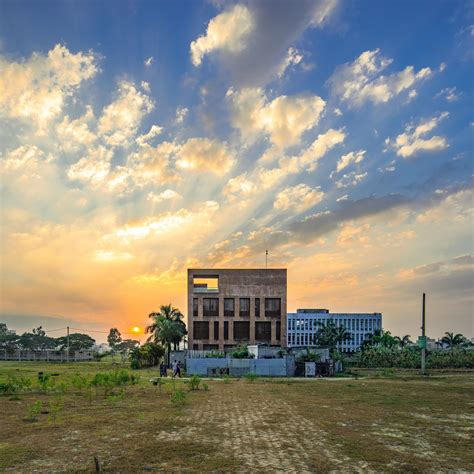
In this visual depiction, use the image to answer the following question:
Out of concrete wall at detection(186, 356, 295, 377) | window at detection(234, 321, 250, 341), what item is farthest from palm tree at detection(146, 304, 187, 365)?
concrete wall at detection(186, 356, 295, 377)

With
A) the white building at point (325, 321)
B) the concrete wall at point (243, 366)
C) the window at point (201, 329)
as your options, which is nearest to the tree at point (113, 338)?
the white building at point (325, 321)

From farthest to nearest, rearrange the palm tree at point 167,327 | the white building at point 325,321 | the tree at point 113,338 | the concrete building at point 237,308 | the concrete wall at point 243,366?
the tree at point 113,338, the white building at point 325,321, the concrete building at point 237,308, the palm tree at point 167,327, the concrete wall at point 243,366

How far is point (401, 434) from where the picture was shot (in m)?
15.5

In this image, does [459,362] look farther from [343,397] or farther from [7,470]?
[7,470]

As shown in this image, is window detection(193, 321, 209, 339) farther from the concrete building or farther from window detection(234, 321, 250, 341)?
window detection(234, 321, 250, 341)

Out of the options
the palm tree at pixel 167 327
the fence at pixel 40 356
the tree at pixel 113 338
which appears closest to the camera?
the palm tree at pixel 167 327

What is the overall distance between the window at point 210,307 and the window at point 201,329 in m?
1.81

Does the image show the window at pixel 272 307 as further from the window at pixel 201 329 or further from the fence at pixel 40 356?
the fence at pixel 40 356

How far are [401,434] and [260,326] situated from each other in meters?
60.0

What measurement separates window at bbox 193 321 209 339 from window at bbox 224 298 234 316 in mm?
3881

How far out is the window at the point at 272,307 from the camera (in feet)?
245

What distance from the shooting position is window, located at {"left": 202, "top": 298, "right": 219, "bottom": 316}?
74.0 meters

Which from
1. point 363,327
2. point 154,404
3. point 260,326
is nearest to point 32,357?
point 260,326

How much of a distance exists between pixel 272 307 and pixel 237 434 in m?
60.3
